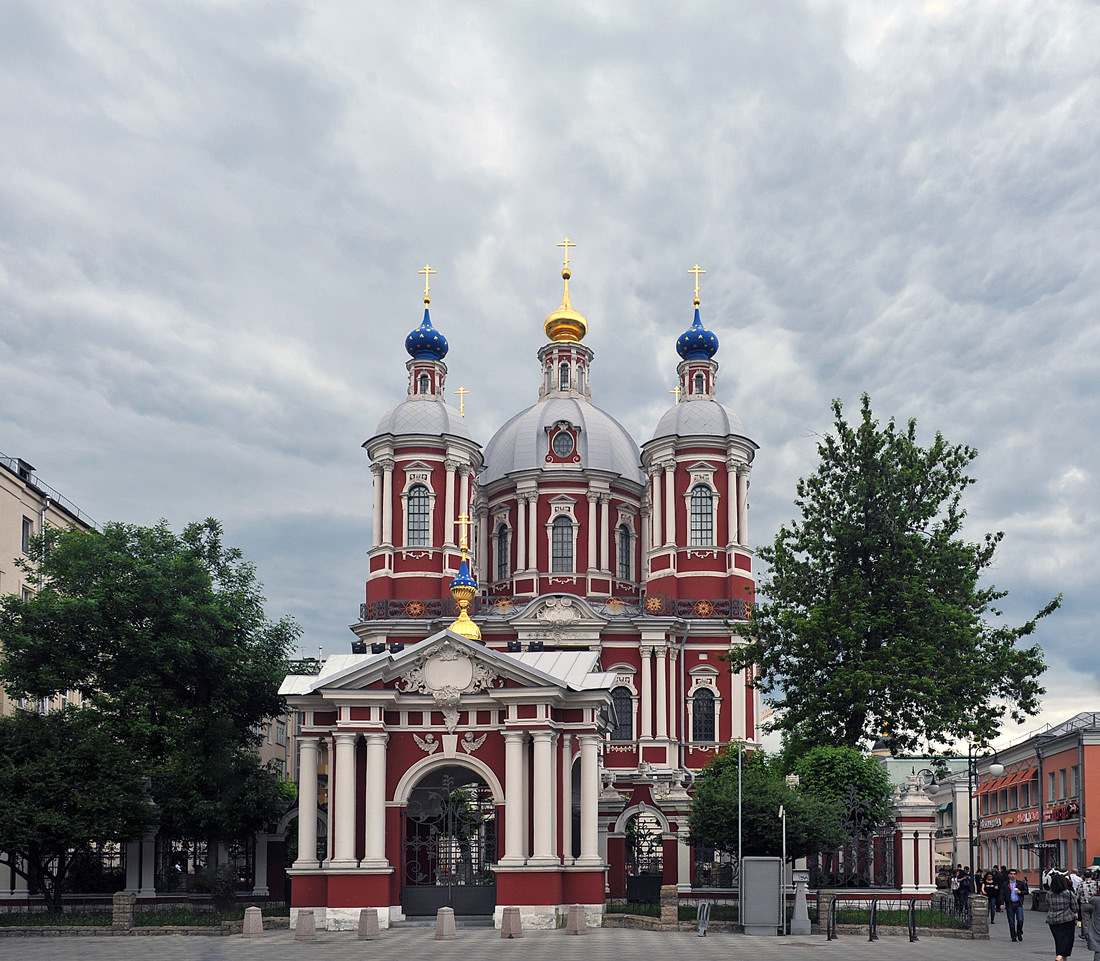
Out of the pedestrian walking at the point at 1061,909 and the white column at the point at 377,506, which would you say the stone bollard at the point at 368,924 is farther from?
the white column at the point at 377,506

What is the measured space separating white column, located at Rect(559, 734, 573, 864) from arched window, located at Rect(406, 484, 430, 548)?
24.0m

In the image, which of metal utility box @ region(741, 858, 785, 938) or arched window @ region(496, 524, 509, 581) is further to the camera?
arched window @ region(496, 524, 509, 581)

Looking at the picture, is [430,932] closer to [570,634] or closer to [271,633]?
[271,633]

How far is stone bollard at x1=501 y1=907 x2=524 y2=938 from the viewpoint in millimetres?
27672

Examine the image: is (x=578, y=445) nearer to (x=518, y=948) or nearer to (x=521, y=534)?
(x=521, y=534)

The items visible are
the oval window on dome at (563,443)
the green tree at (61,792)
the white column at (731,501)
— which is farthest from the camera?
the oval window on dome at (563,443)

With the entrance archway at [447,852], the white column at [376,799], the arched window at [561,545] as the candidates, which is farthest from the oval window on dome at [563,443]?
the white column at [376,799]

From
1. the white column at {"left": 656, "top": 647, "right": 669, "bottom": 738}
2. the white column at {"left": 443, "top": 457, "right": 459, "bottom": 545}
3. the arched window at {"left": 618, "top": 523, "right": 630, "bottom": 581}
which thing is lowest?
the white column at {"left": 656, "top": 647, "right": 669, "bottom": 738}

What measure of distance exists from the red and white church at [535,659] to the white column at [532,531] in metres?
0.09

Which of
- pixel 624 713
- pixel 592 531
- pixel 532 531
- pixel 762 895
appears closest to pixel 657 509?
pixel 592 531

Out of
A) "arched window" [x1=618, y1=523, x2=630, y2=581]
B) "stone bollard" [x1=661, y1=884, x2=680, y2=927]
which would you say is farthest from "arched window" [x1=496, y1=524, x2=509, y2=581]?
"stone bollard" [x1=661, y1=884, x2=680, y2=927]

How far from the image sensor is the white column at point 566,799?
102ft

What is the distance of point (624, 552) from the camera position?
57250mm

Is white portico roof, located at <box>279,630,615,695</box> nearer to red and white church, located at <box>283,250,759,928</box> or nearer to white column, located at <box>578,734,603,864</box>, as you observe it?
red and white church, located at <box>283,250,759,928</box>
